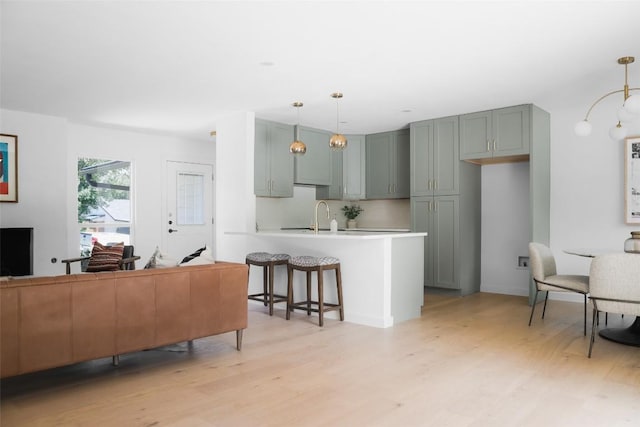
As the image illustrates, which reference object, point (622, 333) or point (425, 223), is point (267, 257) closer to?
point (425, 223)

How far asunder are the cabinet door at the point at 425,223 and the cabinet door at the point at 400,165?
0.57m

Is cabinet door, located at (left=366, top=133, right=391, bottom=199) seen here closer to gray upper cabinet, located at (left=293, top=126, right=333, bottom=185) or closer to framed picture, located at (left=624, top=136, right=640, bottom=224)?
gray upper cabinet, located at (left=293, top=126, right=333, bottom=185)

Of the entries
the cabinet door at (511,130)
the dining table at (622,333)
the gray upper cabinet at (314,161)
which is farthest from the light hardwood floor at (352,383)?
the gray upper cabinet at (314,161)

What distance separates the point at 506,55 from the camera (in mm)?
3857

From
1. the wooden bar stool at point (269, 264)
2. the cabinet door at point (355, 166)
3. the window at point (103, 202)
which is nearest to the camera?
the wooden bar stool at point (269, 264)

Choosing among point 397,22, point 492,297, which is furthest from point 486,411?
point 492,297

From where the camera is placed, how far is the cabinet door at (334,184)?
725 centimetres

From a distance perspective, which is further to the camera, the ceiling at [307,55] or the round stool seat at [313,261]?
the round stool seat at [313,261]

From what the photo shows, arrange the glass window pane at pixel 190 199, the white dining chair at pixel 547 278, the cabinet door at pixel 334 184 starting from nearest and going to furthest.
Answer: the white dining chair at pixel 547 278, the cabinet door at pixel 334 184, the glass window pane at pixel 190 199

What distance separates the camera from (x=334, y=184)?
727 cm

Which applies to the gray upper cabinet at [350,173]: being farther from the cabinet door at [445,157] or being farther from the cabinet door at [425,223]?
the cabinet door at [445,157]

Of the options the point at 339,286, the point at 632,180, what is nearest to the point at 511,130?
the point at 632,180

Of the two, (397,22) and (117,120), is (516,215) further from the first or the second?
(117,120)

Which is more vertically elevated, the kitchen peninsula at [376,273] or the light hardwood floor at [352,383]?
the kitchen peninsula at [376,273]
